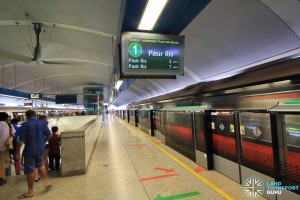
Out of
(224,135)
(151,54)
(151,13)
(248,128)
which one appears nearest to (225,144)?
(224,135)

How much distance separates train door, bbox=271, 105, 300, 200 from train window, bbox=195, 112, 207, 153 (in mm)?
2107

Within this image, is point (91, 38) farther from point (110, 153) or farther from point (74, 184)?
point (74, 184)

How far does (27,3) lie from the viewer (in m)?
5.88

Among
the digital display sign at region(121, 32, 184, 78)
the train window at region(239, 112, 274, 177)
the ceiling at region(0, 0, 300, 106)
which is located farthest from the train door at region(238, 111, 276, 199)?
the ceiling at region(0, 0, 300, 106)

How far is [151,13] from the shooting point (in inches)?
129

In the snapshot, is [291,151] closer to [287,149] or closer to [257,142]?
[287,149]

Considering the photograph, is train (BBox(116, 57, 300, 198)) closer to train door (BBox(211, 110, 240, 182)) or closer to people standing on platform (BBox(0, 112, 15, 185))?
train door (BBox(211, 110, 240, 182))

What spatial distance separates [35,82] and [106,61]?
10438mm

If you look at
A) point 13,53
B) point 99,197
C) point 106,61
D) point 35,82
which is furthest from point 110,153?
point 35,82

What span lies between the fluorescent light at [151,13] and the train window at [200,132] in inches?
113

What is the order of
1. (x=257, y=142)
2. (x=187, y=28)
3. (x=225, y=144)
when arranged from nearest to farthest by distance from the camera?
(x=257, y=142) → (x=225, y=144) → (x=187, y=28)

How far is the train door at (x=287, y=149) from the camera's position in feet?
9.34

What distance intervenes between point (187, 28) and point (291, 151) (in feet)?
14.3

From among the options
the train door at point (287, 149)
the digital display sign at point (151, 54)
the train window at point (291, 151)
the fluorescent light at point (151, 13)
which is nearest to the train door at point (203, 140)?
the digital display sign at point (151, 54)
